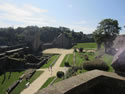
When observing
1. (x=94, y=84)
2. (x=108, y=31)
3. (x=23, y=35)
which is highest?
(x=23, y=35)

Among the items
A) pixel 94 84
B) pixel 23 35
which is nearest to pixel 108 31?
pixel 94 84

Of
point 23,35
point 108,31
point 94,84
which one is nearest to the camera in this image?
point 94,84

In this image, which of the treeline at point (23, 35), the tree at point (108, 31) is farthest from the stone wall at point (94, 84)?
the treeline at point (23, 35)

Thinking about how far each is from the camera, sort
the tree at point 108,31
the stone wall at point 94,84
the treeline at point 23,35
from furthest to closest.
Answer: the treeline at point 23,35
the tree at point 108,31
the stone wall at point 94,84

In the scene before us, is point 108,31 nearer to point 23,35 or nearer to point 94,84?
point 94,84

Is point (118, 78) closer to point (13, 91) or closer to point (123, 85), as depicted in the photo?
point (123, 85)

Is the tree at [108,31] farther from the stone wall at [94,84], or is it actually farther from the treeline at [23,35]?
the treeline at [23,35]

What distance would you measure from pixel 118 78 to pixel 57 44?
157 feet

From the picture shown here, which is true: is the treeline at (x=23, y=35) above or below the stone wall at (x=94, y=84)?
above

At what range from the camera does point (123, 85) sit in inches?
123

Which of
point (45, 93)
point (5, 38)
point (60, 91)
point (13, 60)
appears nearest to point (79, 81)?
point (60, 91)

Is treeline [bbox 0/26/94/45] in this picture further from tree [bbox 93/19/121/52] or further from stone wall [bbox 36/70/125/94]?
stone wall [bbox 36/70/125/94]

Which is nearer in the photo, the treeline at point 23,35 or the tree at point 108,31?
the tree at point 108,31

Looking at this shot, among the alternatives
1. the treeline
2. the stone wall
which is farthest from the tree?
the treeline
